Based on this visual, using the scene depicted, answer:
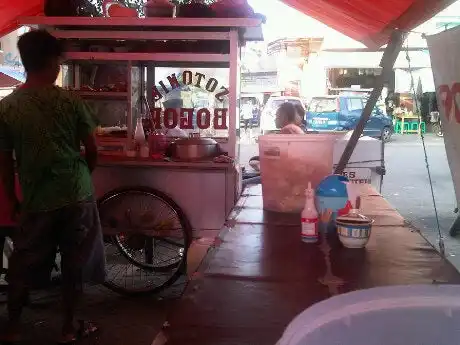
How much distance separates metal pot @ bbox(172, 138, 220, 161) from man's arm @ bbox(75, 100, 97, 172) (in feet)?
3.82

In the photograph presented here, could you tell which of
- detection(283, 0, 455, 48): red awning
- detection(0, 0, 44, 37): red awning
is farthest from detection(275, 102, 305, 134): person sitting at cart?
detection(0, 0, 44, 37): red awning

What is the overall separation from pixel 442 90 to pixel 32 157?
2283 millimetres

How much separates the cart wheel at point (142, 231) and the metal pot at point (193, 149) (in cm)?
37

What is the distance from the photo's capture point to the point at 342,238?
7.23ft

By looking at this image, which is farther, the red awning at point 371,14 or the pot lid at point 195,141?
the pot lid at point 195,141

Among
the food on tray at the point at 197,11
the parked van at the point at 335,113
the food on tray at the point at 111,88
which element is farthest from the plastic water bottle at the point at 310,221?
the parked van at the point at 335,113

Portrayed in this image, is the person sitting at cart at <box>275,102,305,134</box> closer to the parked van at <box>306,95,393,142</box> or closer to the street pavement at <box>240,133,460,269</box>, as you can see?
the street pavement at <box>240,133,460,269</box>

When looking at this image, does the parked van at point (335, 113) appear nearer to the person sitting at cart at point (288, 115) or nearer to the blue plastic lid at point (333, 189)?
the person sitting at cart at point (288, 115)

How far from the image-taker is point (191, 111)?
480cm

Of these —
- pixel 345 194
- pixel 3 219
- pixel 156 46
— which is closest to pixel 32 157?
pixel 3 219

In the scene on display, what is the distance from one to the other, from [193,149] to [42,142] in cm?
157

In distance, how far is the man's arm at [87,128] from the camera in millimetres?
3088

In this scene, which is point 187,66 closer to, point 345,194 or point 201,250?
point 201,250

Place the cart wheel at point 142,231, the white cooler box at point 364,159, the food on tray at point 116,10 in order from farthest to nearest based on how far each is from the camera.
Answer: the white cooler box at point 364,159, the food on tray at point 116,10, the cart wheel at point 142,231
